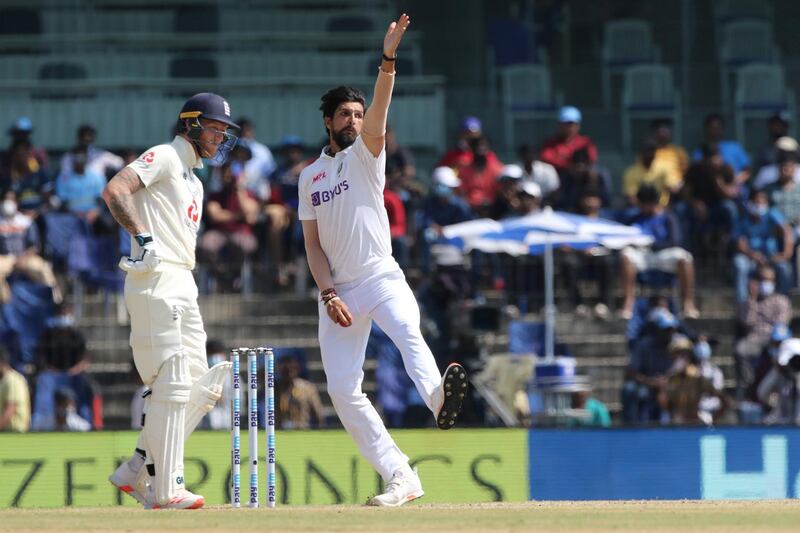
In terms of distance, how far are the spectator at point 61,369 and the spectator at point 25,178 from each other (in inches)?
77.5

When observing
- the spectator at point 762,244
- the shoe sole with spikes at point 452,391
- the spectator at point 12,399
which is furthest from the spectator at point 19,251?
the shoe sole with spikes at point 452,391

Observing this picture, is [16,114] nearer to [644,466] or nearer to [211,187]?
[211,187]

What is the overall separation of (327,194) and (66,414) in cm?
662

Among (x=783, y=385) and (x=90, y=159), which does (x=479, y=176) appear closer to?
(x=90, y=159)

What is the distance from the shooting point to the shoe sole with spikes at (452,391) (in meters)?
8.95

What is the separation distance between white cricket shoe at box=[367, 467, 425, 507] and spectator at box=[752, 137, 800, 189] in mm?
9967

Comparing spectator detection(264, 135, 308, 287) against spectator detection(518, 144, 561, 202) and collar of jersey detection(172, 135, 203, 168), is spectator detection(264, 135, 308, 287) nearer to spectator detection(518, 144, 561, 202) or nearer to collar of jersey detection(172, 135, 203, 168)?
spectator detection(518, 144, 561, 202)

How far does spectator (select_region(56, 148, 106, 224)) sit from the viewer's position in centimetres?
1783

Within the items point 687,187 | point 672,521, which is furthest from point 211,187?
point 672,521

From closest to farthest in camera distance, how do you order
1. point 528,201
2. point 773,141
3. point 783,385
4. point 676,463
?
point 676,463, point 783,385, point 528,201, point 773,141

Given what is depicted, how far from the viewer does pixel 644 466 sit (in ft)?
43.0

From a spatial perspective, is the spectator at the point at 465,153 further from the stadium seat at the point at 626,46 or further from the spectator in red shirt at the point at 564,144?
the stadium seat at the point at 626,46

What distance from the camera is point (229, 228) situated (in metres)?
17.4

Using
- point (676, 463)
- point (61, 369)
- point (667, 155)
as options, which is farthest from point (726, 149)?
point (61, 369)
